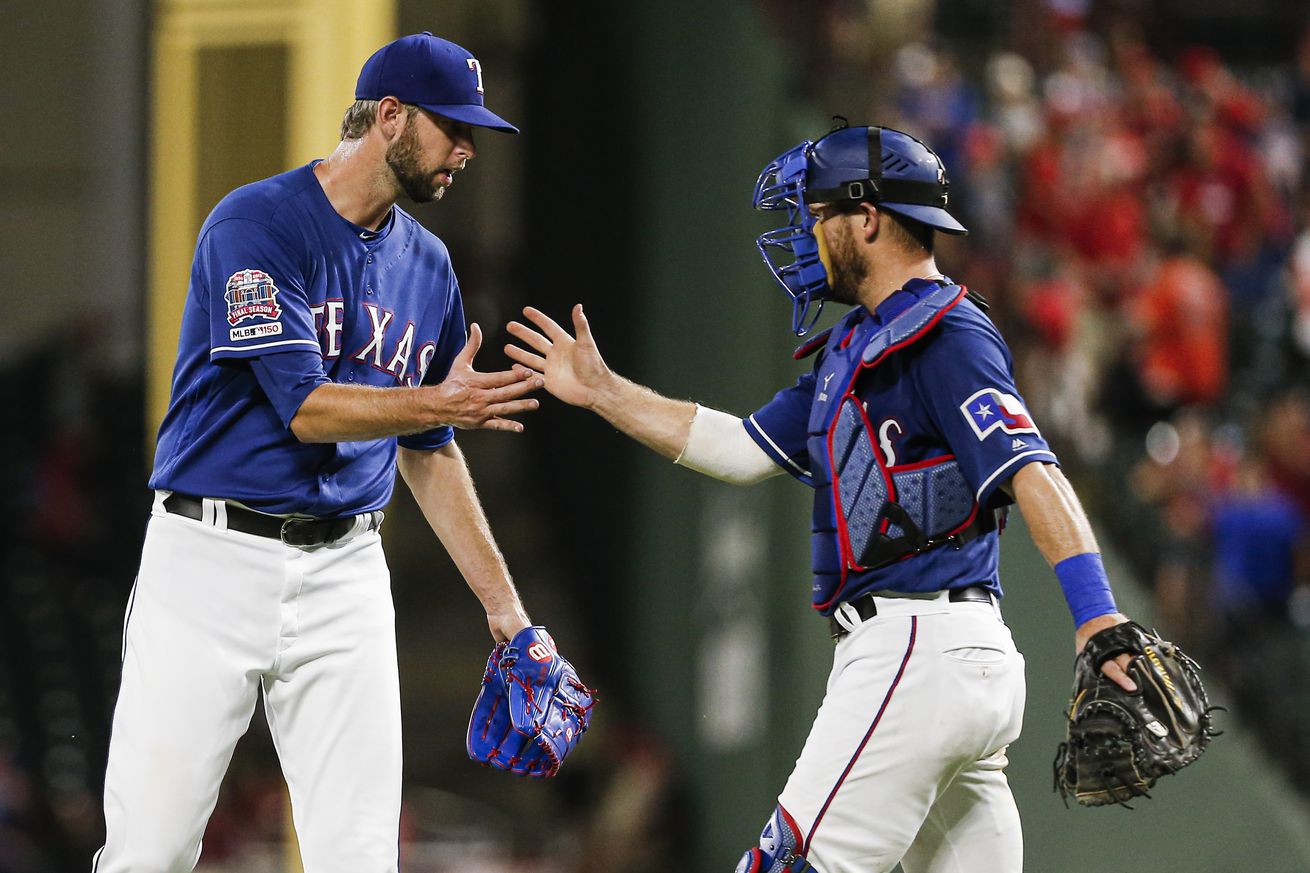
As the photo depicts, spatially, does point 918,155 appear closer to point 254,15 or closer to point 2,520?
point 254,15

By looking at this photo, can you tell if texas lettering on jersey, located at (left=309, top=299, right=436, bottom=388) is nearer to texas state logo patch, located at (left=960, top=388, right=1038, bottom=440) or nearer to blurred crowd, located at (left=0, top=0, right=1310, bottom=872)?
texas state logo patch, located at (left=960, top=388, right=1038, bottom=440)

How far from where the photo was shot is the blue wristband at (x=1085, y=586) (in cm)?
294

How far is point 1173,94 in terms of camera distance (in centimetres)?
1023

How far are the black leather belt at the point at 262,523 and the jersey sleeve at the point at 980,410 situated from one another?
126 cm

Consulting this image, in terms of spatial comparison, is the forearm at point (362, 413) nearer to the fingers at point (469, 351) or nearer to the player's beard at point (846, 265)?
the fingers at point (469, 351)

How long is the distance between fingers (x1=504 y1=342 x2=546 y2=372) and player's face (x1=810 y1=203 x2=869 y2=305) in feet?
2.17

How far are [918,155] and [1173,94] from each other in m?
7.46

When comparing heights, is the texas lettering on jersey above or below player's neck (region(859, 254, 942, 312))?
below

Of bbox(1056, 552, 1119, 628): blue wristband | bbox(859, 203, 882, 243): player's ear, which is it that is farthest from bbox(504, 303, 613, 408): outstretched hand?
bbox(1056, 552, 1119, 628): blue wristband

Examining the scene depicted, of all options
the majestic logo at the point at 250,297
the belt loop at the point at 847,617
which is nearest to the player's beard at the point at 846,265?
the belt loop at the point at 847,617

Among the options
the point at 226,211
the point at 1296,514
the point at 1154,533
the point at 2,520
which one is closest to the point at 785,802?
the point at 226,211

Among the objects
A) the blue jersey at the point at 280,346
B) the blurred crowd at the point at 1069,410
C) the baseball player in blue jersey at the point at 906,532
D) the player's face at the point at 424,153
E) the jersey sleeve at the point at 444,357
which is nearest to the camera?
the baseball player in blue jersey at the point at 906,532

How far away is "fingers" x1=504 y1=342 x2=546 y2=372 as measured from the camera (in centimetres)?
351

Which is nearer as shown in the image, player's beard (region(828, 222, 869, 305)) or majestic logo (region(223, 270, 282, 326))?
majestic logo (region(223, 270, 282, 326))
